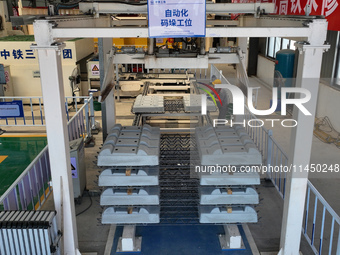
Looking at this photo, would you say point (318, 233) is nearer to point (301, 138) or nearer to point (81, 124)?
point (301, 138)

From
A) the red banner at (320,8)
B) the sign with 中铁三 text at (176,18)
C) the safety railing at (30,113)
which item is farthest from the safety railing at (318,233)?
the safety railing at (30,113)

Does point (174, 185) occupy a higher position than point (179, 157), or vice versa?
point (179, 157)

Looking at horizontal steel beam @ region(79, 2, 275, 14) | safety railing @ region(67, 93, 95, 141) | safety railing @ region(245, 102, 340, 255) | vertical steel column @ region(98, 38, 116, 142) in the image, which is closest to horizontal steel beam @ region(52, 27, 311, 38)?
horizontal steel beam @ region(79, 2, 275, 14)

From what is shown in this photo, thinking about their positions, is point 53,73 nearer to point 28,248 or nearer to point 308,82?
point 28,248

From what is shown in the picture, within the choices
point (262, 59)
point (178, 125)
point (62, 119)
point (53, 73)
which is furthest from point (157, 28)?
point (262, 59)

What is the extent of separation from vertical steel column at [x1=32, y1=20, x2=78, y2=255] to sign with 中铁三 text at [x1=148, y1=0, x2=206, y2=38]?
41.5 inches

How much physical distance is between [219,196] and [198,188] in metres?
0.45

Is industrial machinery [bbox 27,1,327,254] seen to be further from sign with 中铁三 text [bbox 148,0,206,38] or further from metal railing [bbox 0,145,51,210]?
metal railing [bbox 0,145,51,210]

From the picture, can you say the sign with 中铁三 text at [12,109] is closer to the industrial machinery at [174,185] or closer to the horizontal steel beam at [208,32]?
the industrial machinery at [174,185]

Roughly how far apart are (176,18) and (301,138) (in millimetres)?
1948

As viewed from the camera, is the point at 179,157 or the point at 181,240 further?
the point at 179,157

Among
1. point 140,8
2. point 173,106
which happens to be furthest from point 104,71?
point 140,8

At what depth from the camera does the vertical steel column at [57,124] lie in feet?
11.7

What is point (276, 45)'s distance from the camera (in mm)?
14781
